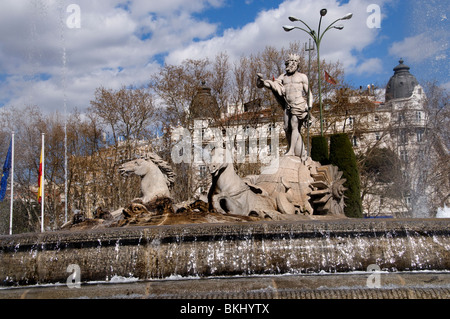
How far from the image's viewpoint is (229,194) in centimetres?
960

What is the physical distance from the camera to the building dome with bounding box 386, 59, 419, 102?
31094 mm

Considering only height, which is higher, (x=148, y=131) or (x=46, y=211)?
(x=148, y=131)

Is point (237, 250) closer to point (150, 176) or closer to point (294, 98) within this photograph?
point (150, 176)

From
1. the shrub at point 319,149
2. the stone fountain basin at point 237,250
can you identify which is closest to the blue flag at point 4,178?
the stone fountain basin at point 237,250

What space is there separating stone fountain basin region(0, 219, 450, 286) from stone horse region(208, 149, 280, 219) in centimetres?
256

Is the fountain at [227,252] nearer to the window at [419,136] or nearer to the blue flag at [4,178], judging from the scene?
the blue flag at [4,178]

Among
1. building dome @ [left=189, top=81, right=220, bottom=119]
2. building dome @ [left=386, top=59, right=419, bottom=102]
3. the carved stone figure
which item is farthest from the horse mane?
building dome @ [left=386, top=59, right=419, bottom=102]

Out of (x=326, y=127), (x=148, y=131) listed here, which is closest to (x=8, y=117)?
(x=148, y=131)

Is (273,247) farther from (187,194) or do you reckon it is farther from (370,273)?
(187,194)

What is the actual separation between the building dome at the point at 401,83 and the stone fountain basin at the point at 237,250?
85.9 ft

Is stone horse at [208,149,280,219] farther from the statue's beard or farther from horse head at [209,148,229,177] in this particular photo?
the statue's beard

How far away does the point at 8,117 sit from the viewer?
28984 millimetres

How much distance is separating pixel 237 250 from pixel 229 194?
2.81m
